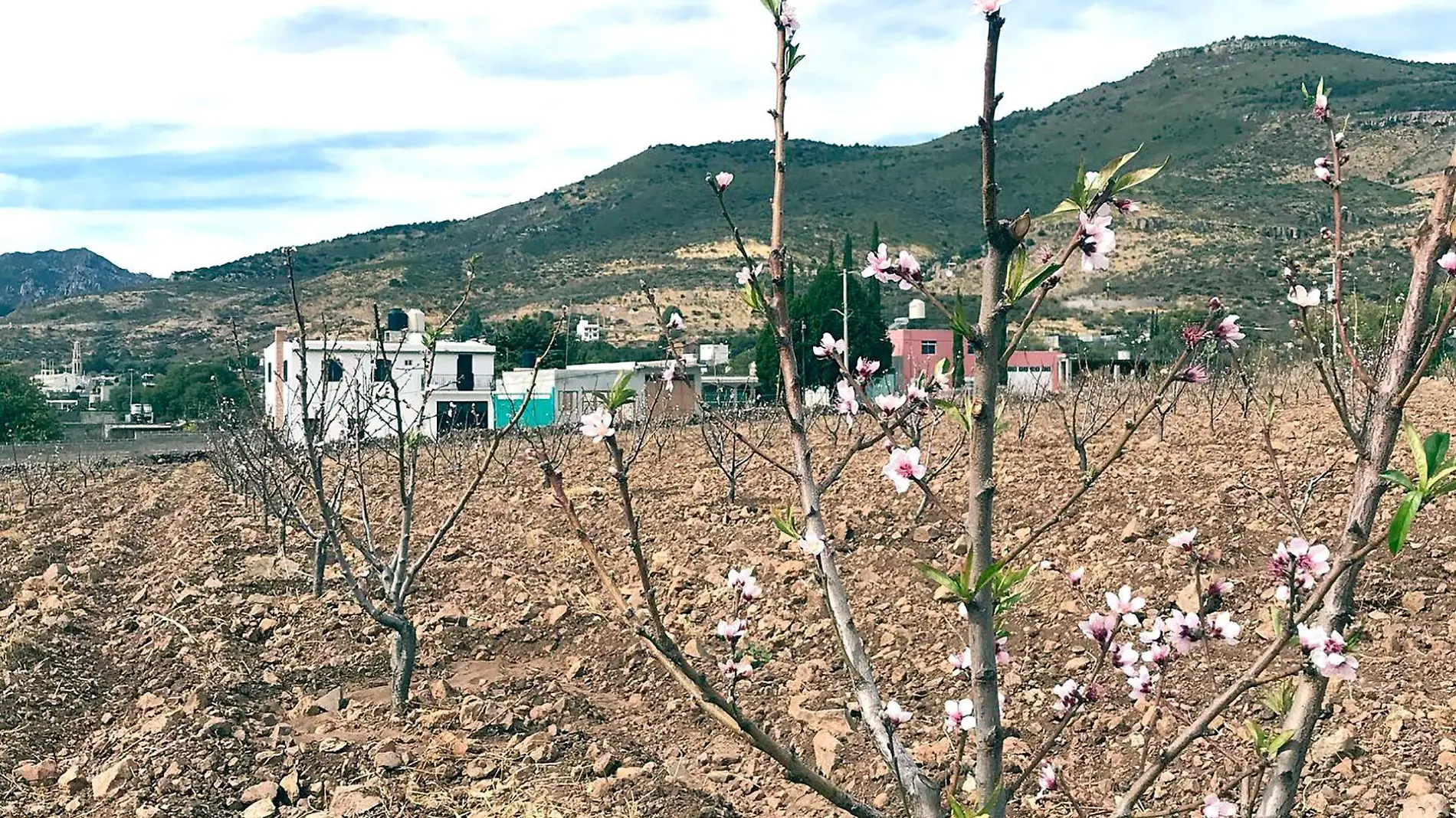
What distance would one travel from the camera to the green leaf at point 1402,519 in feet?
4.53

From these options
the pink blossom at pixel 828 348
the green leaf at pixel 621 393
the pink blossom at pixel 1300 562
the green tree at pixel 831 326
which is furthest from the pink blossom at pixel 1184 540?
the green tree at pixel 831 326

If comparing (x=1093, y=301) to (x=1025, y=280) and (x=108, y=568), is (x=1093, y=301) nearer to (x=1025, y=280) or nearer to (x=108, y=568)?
(x=108, y=568)

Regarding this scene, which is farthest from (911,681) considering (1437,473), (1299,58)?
(1299,58)

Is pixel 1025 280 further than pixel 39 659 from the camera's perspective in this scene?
No

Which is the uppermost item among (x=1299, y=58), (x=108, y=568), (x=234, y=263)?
(x=1299, y=58)

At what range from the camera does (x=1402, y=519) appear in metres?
1.39

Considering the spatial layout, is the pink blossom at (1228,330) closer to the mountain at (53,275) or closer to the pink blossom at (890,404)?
the pink blossom at (890,404)

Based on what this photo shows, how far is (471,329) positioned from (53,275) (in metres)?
143

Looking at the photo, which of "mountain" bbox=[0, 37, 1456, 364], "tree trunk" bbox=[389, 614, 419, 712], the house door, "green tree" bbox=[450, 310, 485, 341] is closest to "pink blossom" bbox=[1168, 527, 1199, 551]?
"tree trunk" bbox=[389, 614, 419, 712]

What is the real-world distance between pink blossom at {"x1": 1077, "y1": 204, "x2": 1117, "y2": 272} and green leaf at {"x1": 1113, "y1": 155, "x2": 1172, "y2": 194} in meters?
0.04

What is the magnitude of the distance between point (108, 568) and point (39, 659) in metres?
3.89

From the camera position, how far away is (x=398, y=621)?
19.1 ft

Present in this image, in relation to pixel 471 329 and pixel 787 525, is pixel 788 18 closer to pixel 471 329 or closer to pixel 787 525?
pixel 787 525

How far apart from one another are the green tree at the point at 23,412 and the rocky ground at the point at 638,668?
3137cm
